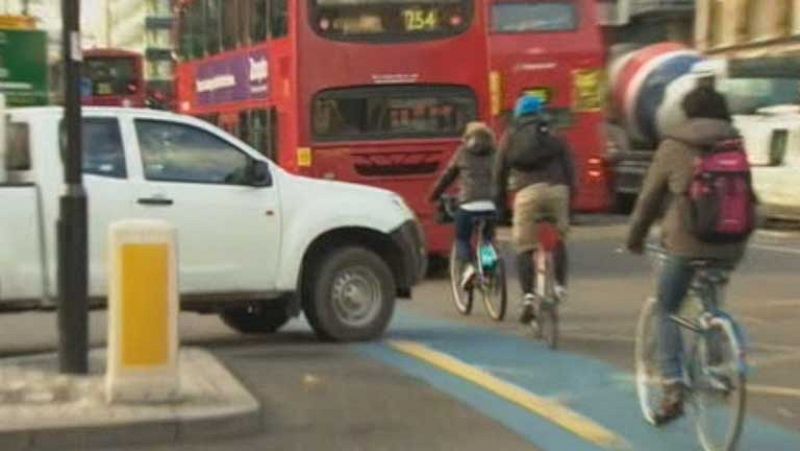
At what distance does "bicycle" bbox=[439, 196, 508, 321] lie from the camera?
43.6 feet

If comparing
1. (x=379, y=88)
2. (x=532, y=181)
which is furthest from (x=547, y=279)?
(x=379, y=88)

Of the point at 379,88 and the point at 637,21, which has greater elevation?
the point at 637,21

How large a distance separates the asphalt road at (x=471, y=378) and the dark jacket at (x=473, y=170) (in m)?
1.14

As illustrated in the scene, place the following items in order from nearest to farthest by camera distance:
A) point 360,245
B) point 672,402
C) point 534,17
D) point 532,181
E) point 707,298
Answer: point 707,298, point 672,402, point 532,181, point 360,245, point 534,17

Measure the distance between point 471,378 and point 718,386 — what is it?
2953 mm

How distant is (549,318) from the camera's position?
1140 cm

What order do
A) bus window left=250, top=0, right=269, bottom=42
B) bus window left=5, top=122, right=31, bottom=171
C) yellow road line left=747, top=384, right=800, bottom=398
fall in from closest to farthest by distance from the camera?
yellow road line left=747, top=384, right=800, bottom=398 → bus window left=5, top=122, right=31, bottom=171 → bus window left=250, top=0, right=269, bottom=42

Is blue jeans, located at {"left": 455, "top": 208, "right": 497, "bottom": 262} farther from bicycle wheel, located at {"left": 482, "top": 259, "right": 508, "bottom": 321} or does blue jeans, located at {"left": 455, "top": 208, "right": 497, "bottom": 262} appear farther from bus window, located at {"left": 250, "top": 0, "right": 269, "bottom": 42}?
bus window, located at {"left": 250, "top": 0, "right": 269, "bottom": 42}

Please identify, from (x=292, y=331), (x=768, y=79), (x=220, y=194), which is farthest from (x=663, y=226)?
(x=768, y=79)

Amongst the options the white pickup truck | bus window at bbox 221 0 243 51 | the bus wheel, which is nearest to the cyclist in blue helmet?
the white pickup truck

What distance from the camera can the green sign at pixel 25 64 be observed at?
2698cm

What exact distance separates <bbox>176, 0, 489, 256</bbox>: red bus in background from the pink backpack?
10.2 metres

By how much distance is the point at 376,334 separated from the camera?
11922 mm

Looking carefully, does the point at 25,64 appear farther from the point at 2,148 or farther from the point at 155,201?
the point at 2,148
